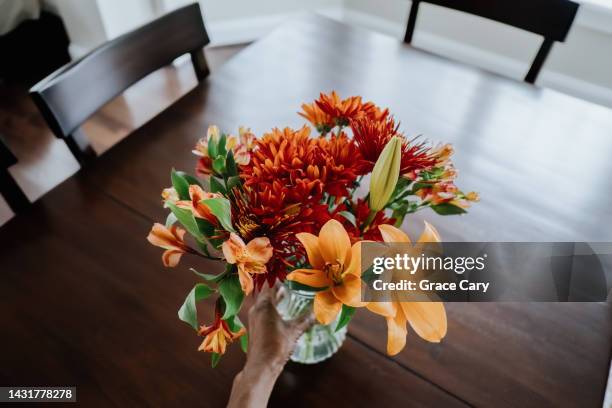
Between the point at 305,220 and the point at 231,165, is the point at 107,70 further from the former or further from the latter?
the point at 305,220

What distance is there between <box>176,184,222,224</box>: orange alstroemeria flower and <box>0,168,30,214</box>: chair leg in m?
0.68

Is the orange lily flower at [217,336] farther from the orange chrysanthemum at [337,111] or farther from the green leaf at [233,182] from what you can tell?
the orange chrysanthemum at [337,111]

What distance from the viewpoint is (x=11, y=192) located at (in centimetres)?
89

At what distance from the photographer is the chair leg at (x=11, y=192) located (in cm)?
89

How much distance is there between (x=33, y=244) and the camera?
32.6 inches

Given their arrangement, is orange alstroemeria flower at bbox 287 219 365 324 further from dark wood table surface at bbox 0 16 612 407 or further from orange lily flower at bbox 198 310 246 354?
dark wood table surface at bbox 0 16 612 407

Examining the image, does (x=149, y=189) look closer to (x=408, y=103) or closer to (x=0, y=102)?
(x=408, y=103)

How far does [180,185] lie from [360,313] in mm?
411

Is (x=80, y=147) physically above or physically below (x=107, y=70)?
below

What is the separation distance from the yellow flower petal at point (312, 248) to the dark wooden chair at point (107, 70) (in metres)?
0.71

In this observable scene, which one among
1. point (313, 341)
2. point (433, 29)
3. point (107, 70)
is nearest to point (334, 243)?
point (313, 341)

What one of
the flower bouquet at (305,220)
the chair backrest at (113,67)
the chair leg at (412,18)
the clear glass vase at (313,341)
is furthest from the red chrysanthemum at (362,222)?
the chair leg at (412,18)

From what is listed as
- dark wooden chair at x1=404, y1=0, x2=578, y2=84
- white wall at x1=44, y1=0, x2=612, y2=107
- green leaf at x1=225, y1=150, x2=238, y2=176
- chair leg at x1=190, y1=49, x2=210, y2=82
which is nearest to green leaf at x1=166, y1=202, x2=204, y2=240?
green leaf at x1=225, y1=150, x2=238, y2=176

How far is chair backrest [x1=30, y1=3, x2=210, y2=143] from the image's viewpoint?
866mm
